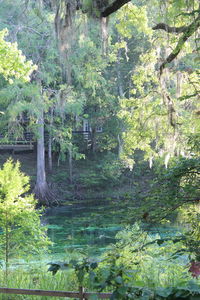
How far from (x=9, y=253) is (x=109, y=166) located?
623 inches

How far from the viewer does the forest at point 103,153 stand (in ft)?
12.3

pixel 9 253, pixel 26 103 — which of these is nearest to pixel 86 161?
pixel 26 103

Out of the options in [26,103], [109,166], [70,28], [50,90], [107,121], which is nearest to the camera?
[70,28]

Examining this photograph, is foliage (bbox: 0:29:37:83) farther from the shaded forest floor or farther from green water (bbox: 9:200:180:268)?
the shaded forest floor

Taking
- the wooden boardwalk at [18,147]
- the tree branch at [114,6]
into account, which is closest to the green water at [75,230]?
the tree branch at [114,6]

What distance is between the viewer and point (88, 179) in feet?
77.5

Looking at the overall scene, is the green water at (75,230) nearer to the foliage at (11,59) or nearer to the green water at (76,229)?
the green water at (76,229)

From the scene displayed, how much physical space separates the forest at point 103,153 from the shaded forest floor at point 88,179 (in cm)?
8

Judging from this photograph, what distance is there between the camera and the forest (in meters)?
3.76

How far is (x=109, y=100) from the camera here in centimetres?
2355

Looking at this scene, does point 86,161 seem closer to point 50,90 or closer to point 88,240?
point 50,90

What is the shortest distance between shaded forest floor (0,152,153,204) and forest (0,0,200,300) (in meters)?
0.08

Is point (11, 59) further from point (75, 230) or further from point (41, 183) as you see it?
point (41, 183)

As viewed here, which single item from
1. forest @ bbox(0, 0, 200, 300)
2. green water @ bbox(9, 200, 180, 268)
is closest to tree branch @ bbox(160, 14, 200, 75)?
forest @ bbox(0, 0, 200, 300)
